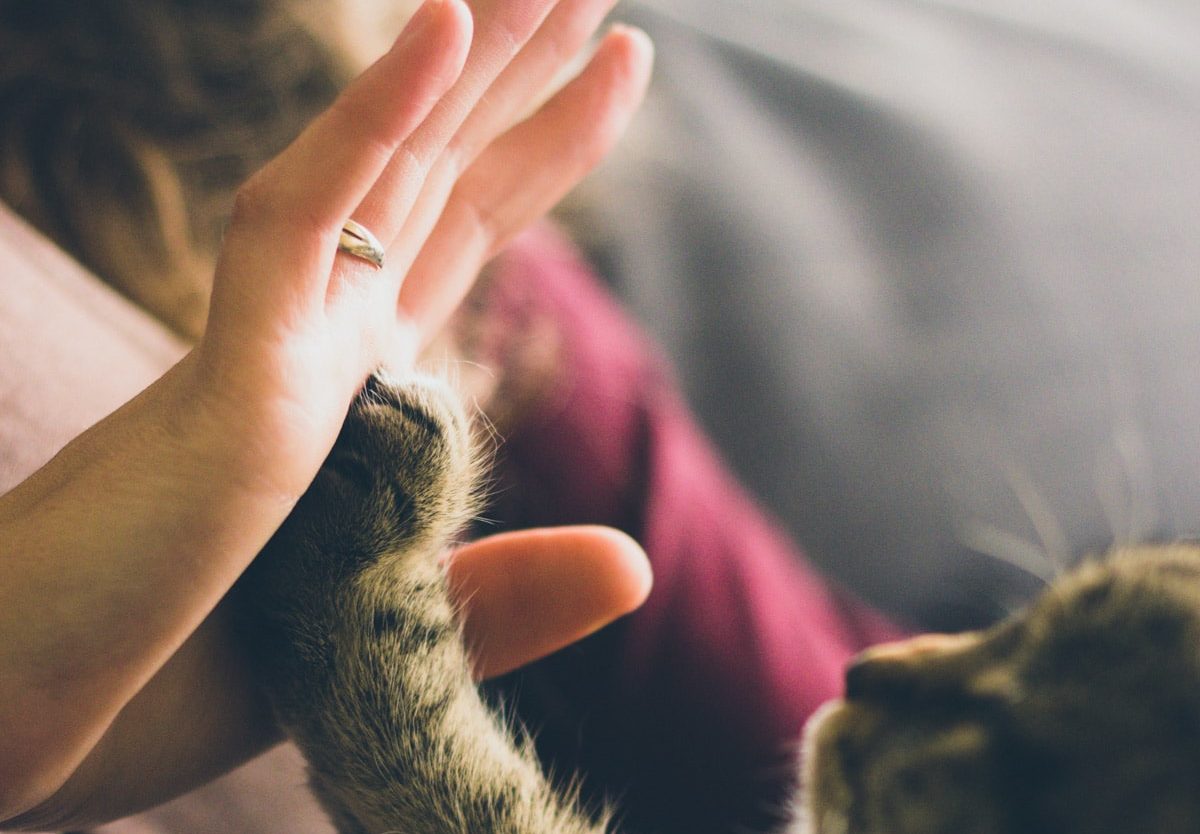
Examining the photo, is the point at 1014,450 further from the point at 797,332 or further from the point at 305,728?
the point at 305,728

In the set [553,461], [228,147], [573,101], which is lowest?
[553,461]

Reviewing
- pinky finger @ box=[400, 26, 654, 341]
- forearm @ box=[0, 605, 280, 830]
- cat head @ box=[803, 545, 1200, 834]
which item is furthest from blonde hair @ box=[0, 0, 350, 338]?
cat head @ box=[803, 545, 1200, 834]

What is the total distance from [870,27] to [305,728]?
0.91 meters

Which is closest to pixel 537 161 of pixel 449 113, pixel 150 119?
pixel 449 113

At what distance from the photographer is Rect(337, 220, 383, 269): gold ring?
1.41ft

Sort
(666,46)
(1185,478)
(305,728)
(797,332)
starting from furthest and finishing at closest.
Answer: (666,46)
(797,332)
(1185,478)
(305,728)

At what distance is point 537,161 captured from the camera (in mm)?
647

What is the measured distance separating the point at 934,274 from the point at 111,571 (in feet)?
2.27

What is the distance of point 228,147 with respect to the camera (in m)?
0.85

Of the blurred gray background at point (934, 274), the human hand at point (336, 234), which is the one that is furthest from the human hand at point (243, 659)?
the blurred gray background at point (934, 274)

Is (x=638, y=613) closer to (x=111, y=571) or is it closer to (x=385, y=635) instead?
(x=385, y=635)

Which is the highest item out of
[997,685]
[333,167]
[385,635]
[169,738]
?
[333,167]

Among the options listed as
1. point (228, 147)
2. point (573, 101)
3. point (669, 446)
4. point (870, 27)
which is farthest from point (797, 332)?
point (228, 147)

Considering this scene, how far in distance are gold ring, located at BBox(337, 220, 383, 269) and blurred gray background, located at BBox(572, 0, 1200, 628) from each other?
410mm
